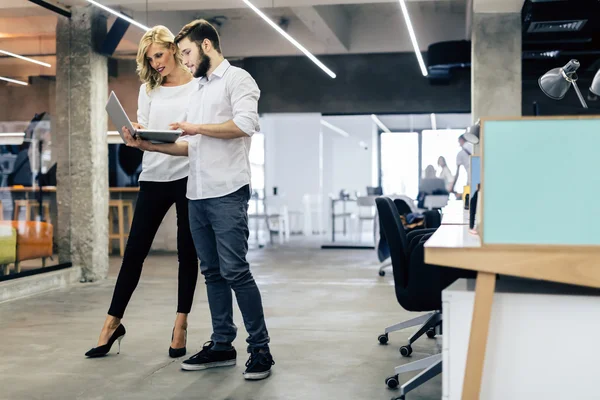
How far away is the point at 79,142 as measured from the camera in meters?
6.68

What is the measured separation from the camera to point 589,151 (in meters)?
1.88

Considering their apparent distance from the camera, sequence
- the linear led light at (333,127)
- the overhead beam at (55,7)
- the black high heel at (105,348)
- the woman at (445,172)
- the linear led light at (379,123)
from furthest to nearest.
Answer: the woman at (445,172)
the linear led light at (379,123)
the linear led light at (333,127)
the overhead beam at (55,7)
the black high heel at (105,348)

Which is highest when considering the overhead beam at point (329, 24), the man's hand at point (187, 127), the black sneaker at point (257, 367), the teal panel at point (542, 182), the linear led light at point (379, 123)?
the overhead beam at point (329, 24)

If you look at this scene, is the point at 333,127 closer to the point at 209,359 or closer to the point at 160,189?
the point at 160,189

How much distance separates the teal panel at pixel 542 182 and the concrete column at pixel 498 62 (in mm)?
5478

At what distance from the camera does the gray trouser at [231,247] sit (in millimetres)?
3018

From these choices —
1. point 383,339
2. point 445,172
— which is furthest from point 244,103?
point 445,172

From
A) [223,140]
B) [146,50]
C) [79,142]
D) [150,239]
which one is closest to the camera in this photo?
[223,140]

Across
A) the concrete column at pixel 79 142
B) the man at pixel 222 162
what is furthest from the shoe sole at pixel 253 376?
the concrete column at pixel 79 142

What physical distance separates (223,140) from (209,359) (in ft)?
3.39

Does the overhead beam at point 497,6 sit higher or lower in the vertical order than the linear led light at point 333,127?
higher

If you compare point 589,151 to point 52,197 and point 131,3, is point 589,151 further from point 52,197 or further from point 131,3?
point 131,3

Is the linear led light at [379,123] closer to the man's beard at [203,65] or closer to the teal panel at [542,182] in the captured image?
the man's beard at [203,65]

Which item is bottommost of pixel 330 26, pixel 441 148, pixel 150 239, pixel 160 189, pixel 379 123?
pixel 150 239
